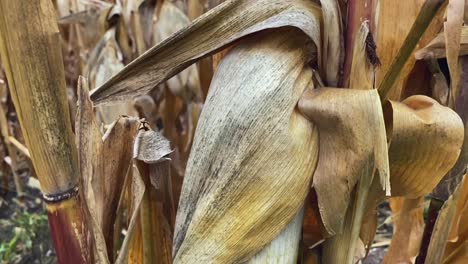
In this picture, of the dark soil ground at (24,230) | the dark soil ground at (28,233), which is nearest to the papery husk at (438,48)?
the dark soil ground at (28,233)

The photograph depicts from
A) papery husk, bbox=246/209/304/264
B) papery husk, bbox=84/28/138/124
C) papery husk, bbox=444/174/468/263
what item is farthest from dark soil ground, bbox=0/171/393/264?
papery husk, bbox=246/209/304/264

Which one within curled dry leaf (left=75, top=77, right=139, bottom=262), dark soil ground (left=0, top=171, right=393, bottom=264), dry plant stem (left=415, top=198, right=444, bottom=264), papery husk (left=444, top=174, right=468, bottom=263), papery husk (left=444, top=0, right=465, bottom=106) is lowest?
A: dark soil ground (left=0, top=171, right=393, bottom=264)

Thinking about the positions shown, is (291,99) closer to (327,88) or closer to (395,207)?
(327,88)

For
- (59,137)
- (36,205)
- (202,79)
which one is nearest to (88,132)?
(59,137)

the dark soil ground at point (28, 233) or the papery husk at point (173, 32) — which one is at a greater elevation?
the papery husk at point (173, 32)

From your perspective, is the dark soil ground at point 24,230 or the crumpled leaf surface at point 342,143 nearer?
the crumpled leaf surface at point 342,143

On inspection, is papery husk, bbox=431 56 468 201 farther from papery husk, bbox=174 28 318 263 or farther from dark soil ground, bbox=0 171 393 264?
dark soil ground, bbox=0 171 393 264

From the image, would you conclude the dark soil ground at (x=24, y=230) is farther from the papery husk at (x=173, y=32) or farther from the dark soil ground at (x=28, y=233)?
the papery husk at (x=173, y=32)
